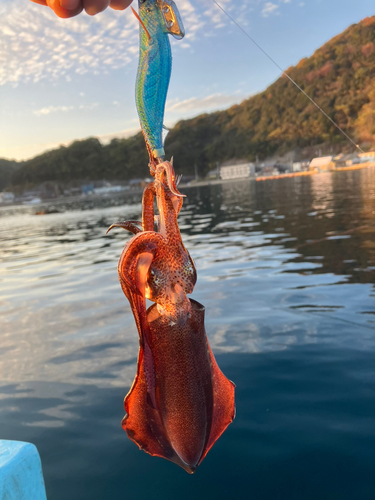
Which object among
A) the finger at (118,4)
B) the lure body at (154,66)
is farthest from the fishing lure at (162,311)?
the finger at (118,4)

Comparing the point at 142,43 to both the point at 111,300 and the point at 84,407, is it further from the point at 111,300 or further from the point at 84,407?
the point at 111,300

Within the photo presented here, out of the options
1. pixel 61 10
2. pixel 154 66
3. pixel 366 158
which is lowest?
pixel 366 158

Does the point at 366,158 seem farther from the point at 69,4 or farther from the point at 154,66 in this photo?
the point at 154,66

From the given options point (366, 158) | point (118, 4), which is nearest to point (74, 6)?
point (118, 4)

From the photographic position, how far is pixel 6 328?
10516mm

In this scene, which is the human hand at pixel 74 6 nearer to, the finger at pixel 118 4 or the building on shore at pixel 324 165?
the finger at pixel 118 4

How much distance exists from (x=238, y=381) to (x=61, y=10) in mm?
5403

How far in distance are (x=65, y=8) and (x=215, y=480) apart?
4347 millimetres

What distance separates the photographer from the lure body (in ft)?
5.58

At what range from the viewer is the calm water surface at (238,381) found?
4.25 m

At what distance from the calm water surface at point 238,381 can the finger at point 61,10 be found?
13.8 feet

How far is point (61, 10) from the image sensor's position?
2.42 m

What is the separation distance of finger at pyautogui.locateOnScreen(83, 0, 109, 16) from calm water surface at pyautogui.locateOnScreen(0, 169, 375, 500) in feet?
13.8

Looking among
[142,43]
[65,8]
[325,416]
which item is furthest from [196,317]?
[325,416]
